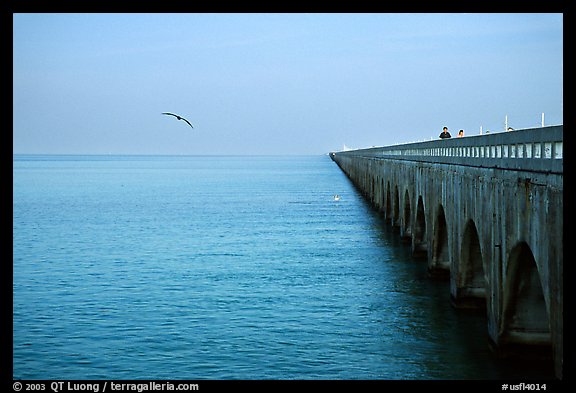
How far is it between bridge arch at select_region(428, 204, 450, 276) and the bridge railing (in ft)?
7.46

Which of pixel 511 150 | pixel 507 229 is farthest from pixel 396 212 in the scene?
pixel 507 229

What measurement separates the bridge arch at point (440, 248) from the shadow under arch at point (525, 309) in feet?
37.3

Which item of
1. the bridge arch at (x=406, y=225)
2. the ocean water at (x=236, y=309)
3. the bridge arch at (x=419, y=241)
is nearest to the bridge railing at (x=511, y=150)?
the ocean water at (x=236, y=309)

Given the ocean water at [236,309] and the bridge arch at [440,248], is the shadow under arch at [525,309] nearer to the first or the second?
the ocean water at [236,309]

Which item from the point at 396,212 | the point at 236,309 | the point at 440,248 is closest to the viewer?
the point at 236,309

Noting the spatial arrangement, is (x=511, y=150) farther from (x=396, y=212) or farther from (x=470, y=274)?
(x=396, y=212)

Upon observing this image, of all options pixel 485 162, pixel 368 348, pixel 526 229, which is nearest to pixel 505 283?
pixel 526 229

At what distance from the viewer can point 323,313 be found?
27078 mm

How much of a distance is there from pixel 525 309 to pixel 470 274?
640cm

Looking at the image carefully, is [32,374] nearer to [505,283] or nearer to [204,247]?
[505,283]

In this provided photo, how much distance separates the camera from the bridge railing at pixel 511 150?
1423 centimetres

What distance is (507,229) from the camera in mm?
17859

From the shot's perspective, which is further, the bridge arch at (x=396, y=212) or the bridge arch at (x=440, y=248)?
the bridge arch at (x=396, y=212)

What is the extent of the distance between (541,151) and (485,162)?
214 inches
